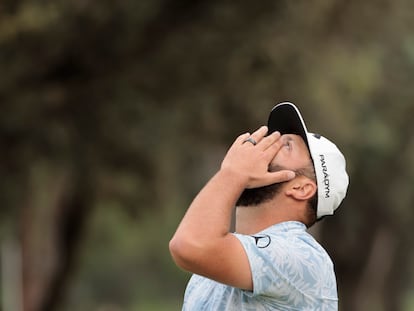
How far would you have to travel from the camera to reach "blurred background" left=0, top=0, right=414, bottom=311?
44.6ft

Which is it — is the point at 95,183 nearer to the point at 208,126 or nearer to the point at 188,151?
the point at 188,151

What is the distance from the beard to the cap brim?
Answer: 0.73 ft

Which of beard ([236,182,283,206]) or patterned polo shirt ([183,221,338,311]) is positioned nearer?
patterned polo shirt ([183,221,338,311])

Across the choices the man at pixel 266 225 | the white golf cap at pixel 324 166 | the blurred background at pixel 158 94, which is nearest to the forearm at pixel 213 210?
Answer: the man at pixel 266 225

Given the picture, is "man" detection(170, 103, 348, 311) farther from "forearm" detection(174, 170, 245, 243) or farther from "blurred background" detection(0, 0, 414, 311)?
"blurred background" detection(0, 0, 414, 311)

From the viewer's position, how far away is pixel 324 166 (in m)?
4.45

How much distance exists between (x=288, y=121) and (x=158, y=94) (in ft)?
36.8

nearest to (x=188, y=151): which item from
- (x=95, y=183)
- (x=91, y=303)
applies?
Answer: (x=95, y=183)

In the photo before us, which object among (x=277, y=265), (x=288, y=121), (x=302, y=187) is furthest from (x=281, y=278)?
(x=288, y=121)

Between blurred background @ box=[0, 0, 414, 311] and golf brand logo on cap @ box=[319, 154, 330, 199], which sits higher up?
golf brand logo on cap @ box=[319, 154, 330, 199]

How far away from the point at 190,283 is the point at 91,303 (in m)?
42.5

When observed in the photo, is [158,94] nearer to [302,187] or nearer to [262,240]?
[302,187]

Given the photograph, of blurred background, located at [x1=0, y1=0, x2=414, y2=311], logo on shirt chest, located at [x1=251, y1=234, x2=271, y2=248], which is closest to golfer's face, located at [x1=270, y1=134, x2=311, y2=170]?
logo on shirt chest, located at [x1=251, y1=234, x2=271, y2=248]

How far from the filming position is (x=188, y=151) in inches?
763
